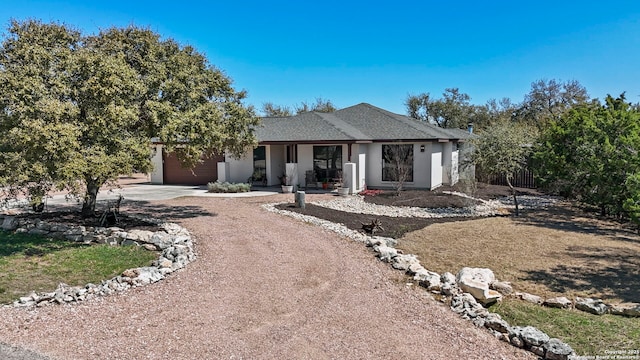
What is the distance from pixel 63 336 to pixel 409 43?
26638 mm

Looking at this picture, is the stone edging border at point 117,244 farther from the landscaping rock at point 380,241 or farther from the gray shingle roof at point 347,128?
the gray shingle roof at point 347,128

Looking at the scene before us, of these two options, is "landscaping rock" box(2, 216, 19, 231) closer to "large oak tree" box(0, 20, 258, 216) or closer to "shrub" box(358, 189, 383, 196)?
"large oak tree" box(0, 20, 258, 216)

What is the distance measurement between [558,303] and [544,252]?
349cm

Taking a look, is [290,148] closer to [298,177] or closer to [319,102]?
[298,177]

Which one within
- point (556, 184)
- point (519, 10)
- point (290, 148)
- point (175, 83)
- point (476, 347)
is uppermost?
point (519, 10)

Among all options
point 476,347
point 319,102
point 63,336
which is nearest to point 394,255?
point 476,347

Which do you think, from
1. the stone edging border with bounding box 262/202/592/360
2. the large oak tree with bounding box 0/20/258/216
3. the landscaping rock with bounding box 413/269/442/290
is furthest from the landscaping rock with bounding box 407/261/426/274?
the large oak tree with bounding box 0/20/258/216

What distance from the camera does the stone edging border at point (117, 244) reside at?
20.8ft

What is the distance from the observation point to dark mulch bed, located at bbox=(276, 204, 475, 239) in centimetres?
1134

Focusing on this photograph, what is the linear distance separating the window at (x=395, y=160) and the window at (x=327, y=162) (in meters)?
2.44

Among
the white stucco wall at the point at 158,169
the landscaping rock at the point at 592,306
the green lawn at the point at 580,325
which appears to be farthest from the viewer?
A: the white stucco wall at the point at 158,169

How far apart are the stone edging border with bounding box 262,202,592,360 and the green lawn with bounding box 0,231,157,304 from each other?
5.31 meters

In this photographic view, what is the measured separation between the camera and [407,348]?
486 centimetres

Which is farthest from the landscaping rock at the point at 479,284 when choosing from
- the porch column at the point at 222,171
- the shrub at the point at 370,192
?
the porch column at the point at 222,171
